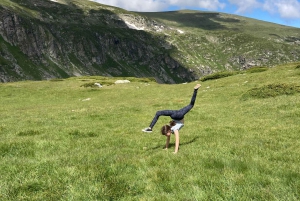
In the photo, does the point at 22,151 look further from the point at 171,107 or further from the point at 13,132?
the point at 171,107

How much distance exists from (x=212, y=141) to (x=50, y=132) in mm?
10250

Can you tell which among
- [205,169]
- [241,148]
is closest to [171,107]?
[241,148]

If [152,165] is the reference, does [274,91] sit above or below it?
above

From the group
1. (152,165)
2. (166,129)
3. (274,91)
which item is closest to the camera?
(152,165)

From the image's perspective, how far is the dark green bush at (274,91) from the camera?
95.2 ft

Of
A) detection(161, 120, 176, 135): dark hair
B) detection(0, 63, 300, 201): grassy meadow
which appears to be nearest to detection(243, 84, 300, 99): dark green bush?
detection(0, 63, 300, 201): grassy meadow

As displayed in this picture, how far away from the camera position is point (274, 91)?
1169 inches

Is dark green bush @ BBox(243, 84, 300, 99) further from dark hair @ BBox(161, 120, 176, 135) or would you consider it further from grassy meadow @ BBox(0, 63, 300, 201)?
dark hair @ BBox(161, 120, 176, 135)

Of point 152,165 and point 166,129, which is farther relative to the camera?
point 166,129

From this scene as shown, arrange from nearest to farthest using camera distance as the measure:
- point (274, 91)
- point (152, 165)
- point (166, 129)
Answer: point (152, 165) → point (166, 129) → point (274, 91)

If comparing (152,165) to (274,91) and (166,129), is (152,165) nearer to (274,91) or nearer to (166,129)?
(166,129)

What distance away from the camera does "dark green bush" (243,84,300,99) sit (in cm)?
2902

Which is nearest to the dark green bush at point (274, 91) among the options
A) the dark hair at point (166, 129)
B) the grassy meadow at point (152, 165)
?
the grassy meadow at point (152, 165)

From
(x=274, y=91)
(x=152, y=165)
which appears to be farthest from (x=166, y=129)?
(x=274, y=91)
